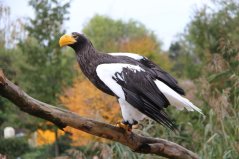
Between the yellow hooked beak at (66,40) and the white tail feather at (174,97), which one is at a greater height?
the yellow hooked beak at (66,40)

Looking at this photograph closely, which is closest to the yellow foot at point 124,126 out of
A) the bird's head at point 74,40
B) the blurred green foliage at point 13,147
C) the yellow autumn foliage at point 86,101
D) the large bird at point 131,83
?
the large bird at point 131,83

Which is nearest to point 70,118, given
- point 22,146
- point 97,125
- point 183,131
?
point 97,125

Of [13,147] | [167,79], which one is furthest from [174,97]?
[13,147]

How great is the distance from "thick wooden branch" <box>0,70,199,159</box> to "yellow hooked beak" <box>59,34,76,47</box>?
0.39 metres

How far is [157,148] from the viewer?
10.8 feet

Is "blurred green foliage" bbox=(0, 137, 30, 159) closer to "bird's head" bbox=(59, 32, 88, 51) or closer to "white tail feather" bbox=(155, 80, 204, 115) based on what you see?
"bird's head" bbox=(59, 32, 88, 51)

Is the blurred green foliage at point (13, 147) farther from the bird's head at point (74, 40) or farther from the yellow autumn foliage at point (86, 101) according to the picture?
the bird's head at point (74, 40)

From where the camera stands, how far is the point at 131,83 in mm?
2953

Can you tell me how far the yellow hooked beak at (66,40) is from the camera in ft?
9.84

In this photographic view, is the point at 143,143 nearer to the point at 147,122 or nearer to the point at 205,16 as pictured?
the point at 147,122

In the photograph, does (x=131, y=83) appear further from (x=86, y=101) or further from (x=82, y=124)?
(x=86, y=101)

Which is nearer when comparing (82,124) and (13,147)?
(82,124)

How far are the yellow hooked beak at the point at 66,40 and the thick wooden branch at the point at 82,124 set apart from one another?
0.39 m

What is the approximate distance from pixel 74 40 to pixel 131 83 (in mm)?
427
